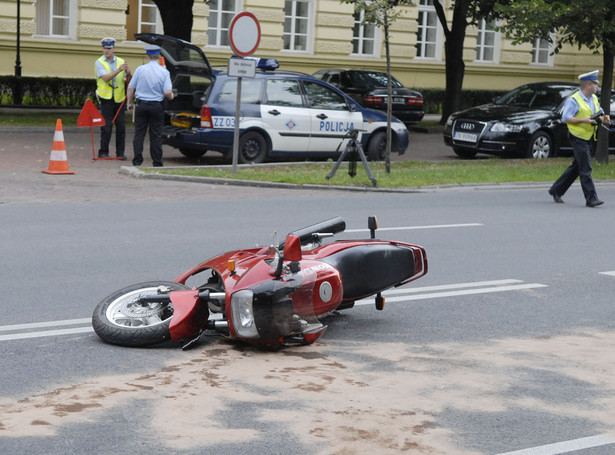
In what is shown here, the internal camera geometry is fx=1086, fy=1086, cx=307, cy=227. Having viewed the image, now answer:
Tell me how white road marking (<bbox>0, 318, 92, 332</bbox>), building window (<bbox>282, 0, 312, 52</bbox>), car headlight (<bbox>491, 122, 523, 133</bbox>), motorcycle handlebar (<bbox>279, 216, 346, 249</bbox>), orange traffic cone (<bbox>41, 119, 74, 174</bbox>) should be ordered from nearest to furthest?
white road marking (<bbox>0, 318, 92, 332</bbox>) → motorcycle handlebar (<bbox>279, 216, 346, 249</bbox>) → orange traffic cone (<bbox>41, 119, 74, 174</bbox>) → car headlight (<bbox>491, 122, 523, 133</bbox>) → building window (<bbox>282, 0, 312, 52</bbox>)

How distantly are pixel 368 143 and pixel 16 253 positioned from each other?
11.3m

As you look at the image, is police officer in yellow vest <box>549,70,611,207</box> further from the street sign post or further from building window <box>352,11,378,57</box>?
building window <box>352,11,378,57</box>

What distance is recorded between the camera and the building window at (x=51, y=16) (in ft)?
109

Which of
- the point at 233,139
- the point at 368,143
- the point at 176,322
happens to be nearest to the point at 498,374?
the point at 176,322

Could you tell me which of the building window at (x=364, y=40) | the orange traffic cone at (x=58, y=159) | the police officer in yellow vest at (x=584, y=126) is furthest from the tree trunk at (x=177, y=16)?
the building window at (x=364, y=40)

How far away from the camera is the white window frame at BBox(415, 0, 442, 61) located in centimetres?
4025

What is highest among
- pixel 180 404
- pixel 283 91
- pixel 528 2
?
Answer: pixel 528 2

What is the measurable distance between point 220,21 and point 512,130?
676 inches

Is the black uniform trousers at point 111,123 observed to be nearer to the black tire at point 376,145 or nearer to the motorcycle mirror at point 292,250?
the black tire at point 376,145

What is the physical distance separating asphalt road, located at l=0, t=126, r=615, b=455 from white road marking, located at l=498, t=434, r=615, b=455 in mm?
12

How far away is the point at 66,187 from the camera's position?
14.9 m

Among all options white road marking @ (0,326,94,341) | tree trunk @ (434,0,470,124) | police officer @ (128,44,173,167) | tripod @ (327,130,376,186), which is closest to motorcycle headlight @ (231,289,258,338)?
white road marking @ (0,326,94,341)

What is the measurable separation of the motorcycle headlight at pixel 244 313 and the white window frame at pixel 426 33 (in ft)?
115

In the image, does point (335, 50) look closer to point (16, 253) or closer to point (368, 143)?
point (368, 143)
